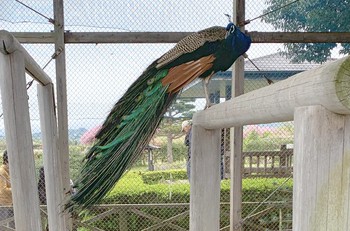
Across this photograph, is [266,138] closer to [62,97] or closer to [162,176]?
[162,176]

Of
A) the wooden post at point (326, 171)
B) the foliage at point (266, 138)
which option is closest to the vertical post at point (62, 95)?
the foliage at point (266, 138)

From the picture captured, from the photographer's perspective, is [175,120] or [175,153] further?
[175,153]

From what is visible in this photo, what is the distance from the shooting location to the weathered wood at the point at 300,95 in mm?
393

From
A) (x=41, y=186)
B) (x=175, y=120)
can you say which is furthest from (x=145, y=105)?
(x=41, y=186)

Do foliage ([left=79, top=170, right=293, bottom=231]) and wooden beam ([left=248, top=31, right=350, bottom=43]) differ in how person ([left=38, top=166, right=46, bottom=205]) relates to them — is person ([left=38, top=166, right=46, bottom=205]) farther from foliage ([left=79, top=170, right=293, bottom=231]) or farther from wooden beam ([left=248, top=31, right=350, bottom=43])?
wooden beam ([left=248, top=31, right=350, bottom=43])

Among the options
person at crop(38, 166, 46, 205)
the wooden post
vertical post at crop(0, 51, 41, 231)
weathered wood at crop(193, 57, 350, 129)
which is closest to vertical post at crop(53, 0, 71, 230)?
person at crop(38, 166, 46, 205)

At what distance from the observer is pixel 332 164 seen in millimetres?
422

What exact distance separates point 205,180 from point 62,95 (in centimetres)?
108

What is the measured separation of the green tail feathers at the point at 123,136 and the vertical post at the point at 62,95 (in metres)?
0.63

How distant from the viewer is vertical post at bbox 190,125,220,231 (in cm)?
123

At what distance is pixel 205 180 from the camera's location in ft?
4.03

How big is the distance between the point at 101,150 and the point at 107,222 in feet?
3.62

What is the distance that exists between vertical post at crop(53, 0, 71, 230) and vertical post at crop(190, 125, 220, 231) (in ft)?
3.07

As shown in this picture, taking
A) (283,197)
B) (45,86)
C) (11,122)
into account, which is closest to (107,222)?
(283,197)
